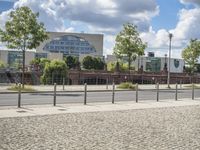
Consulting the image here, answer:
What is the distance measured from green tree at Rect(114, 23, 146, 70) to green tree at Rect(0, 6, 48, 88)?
14.3 m

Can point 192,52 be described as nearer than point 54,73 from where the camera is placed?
No

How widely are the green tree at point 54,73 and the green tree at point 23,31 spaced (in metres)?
16.3

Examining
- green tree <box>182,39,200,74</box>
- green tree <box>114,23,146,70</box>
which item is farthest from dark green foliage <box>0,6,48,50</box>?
green tree <box>182,39,200,74</box>

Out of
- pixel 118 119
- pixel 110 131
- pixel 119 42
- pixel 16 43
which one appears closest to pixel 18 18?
pixel 16 43

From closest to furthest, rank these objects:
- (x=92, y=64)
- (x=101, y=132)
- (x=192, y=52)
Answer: (x=101, y=132)
(x=192, y=52)
(x=92, y=64)

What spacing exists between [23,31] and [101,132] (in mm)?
Result: 25130

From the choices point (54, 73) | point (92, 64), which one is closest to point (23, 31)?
point (54, 73)

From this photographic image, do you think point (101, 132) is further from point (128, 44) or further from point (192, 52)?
point (192, 52)

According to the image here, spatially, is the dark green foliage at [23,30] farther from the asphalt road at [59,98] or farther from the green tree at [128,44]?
the green tree at [128,44]

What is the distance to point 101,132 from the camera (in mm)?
13133

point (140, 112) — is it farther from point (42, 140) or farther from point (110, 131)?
point (42, 140)

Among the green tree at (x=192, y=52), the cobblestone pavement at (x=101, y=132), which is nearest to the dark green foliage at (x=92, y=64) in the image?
the green tree at (x=192, y=52)

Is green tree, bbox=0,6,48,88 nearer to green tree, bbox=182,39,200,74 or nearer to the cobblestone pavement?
the cobblestone pavement

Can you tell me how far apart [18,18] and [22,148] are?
91.9 feet
